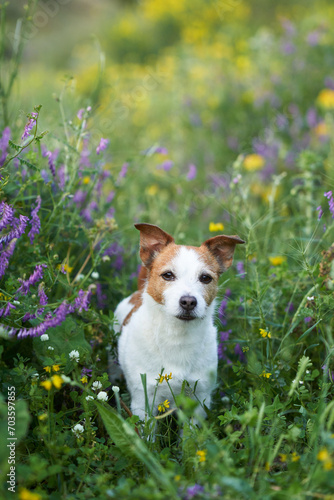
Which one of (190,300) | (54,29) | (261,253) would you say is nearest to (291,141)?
(261,253)

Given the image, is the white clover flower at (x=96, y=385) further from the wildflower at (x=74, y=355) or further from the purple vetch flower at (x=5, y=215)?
the purple vetch flower at (x=5, y=215)

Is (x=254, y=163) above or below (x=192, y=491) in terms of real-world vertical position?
above

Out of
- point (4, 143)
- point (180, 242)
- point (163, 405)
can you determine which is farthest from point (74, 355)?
point (180, 242)

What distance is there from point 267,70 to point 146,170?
8.01 ft

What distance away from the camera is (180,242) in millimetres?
3859

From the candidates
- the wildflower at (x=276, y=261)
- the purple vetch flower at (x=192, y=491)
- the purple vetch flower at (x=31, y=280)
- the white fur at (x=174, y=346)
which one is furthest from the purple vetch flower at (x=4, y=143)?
the purple vetch flower at (x=192, y=491)

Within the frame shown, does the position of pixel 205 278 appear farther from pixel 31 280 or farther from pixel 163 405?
pixel 31 280

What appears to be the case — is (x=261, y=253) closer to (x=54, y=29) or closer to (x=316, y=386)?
(x=316, y=386)

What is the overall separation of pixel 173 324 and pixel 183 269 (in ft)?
1.06

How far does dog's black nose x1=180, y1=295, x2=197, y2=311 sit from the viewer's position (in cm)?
239

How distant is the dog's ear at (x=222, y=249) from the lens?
8.88 feet

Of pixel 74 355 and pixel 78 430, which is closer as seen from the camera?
pixel 78 430

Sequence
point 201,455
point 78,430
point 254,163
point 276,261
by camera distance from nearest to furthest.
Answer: point 201,455
point 78,430
point 276,261
point 254,163

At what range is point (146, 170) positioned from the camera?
596 centimetres
